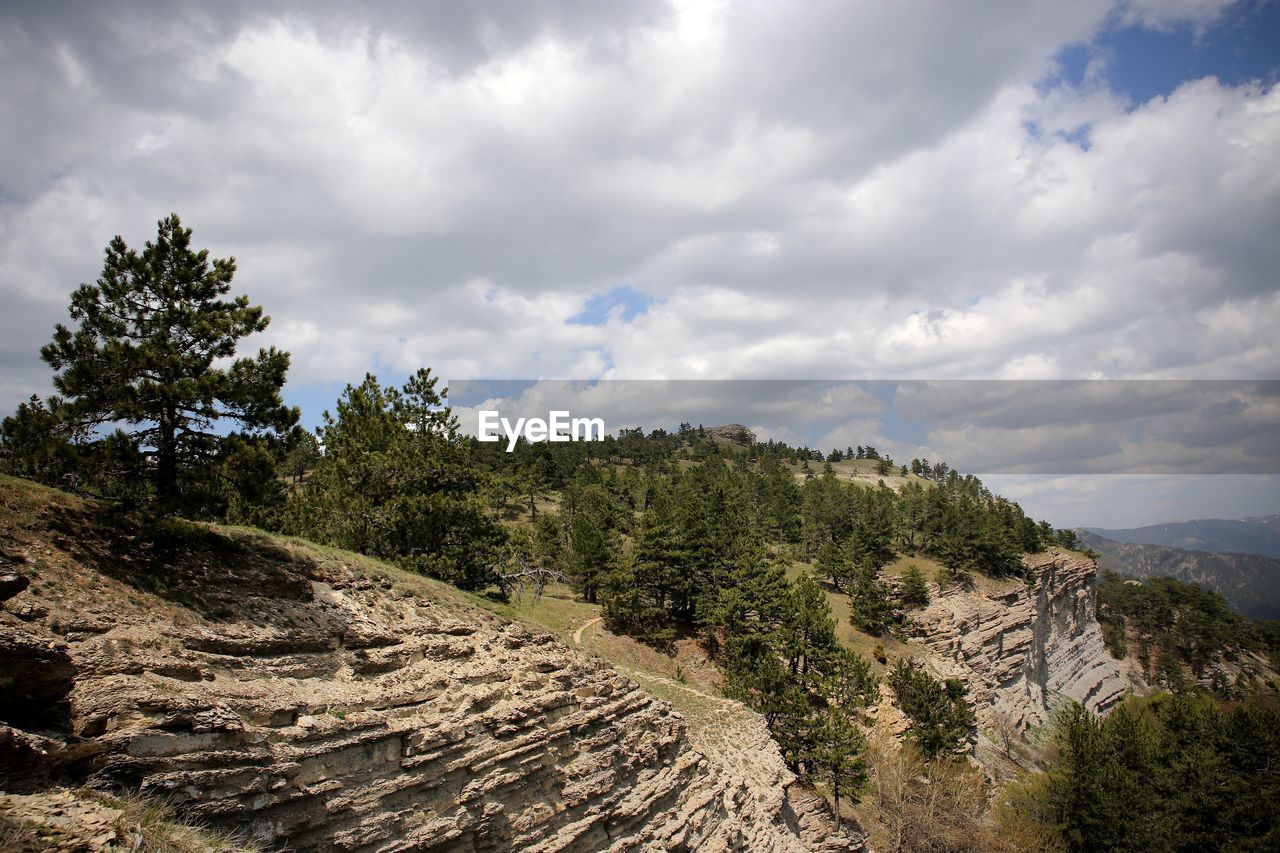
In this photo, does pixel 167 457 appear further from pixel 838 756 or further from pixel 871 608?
pixel 871 608

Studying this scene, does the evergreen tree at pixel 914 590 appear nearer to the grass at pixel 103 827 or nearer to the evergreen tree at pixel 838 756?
the evergreen tree at pixel 838 756

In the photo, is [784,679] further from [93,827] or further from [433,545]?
[93,827]

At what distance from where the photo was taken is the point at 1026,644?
7112 cm

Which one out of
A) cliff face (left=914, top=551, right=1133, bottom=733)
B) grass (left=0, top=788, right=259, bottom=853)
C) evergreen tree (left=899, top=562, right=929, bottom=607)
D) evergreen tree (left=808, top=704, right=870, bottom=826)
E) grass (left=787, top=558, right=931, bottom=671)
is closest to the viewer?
grass (left=0, top=788, right=259, bottom=853)

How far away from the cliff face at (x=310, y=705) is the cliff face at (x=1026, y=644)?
53554 millimetres

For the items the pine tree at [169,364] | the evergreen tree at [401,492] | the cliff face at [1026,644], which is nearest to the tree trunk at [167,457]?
the pine tree at [169,364]

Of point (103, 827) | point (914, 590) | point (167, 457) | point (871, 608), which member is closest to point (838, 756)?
point (103, 827)

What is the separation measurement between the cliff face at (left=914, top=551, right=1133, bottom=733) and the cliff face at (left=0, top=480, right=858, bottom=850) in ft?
176

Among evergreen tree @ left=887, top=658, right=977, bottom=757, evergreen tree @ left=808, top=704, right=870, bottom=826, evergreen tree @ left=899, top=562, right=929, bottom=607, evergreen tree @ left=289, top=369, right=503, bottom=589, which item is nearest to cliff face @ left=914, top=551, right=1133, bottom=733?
evergreen tree @ left=899, top=562, right=929, bottom=607

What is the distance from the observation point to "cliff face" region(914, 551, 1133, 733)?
6353cm

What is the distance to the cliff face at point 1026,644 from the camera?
208 ft

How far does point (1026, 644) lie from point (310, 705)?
8260 cm

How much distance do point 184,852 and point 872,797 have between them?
138 feet

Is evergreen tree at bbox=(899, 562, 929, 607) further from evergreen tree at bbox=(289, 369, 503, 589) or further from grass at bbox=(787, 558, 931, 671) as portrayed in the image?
evergreen tree at bbox=(289, 369, 503, 589)
